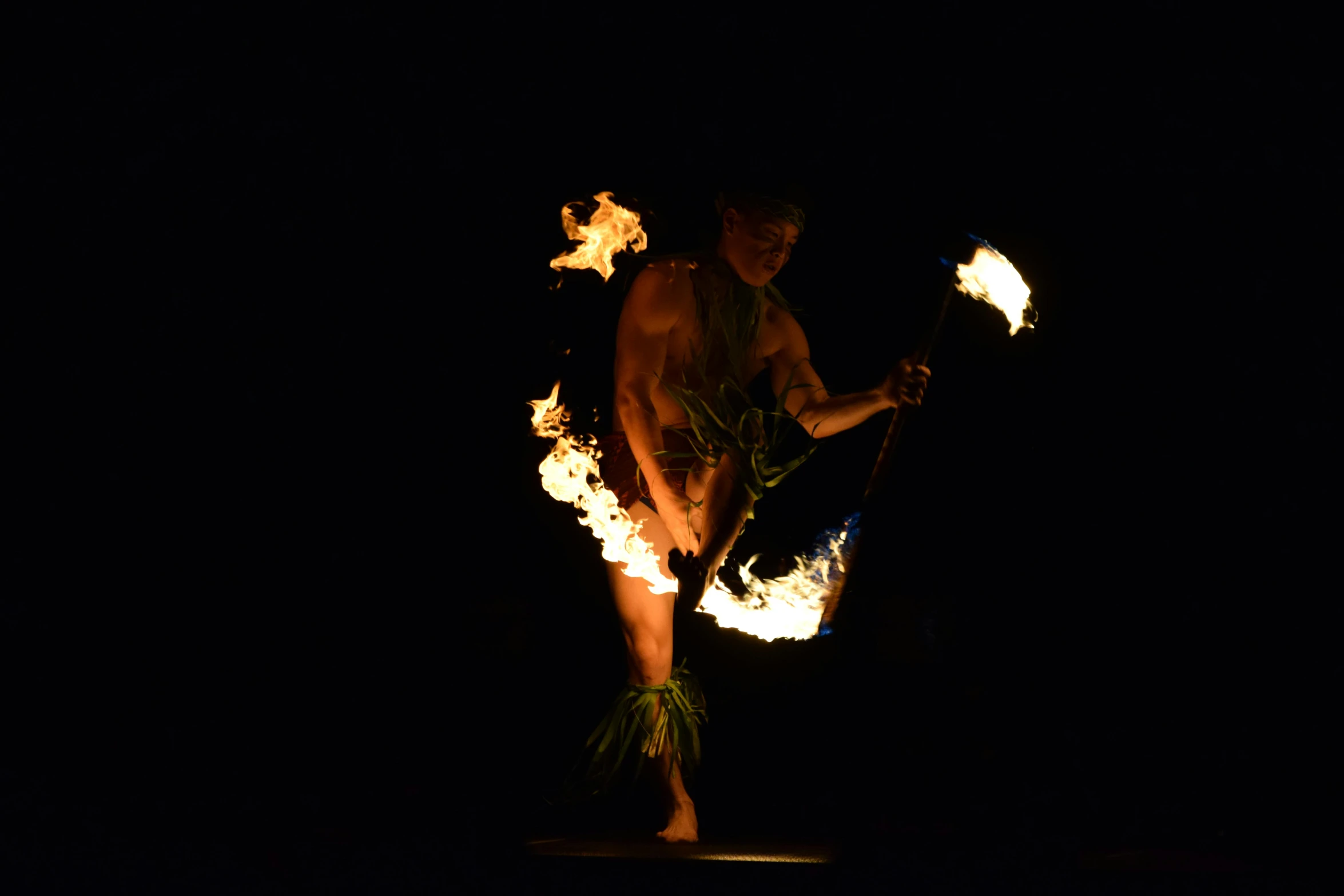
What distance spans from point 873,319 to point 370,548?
135 centimetres

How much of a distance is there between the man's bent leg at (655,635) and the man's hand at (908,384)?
571mm

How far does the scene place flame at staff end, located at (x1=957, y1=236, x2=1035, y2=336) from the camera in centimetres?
252

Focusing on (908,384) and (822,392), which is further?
A: (822,392)

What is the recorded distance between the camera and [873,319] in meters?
3.00

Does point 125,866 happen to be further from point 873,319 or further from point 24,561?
point 873,319

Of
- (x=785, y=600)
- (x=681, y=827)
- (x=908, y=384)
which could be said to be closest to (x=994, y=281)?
(x=908, y=384)

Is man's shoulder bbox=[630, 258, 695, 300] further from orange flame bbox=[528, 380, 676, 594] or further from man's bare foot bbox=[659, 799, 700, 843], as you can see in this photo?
man's bare foot bbox=[659, 799, 700, 843]

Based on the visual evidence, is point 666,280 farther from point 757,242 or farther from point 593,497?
point 593,497

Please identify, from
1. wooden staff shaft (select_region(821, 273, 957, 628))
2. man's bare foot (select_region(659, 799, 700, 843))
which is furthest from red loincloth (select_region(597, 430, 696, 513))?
man's bare foot (select_region(659, 799, 700, 843))

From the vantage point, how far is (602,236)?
2.78 meters

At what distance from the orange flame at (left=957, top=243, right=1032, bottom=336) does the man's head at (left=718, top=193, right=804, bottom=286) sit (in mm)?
370

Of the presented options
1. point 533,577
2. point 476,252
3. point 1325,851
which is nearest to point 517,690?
point 533,577

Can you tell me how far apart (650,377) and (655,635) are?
0.57m

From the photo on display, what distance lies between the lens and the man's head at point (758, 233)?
265 cm
